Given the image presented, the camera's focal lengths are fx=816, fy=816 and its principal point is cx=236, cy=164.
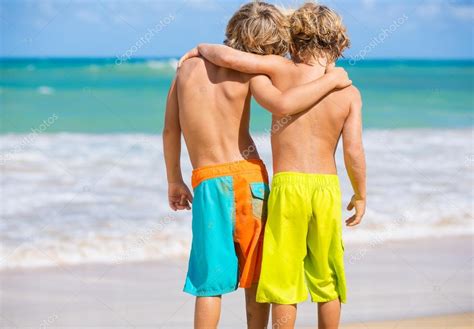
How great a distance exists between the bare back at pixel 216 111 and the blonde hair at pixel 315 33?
0.24m

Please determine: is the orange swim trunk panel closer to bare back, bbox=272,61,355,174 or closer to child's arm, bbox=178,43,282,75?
bare back, bbox=272,61,355,174

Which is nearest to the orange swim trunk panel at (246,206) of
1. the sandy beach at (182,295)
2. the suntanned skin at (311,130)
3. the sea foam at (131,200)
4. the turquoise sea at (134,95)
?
the suntanned skin at (311,130)

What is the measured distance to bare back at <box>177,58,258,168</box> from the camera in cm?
307

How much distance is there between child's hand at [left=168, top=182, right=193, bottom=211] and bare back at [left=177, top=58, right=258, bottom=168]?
0.75 feet

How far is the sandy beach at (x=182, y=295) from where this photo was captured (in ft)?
13.5

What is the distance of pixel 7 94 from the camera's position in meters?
18.3

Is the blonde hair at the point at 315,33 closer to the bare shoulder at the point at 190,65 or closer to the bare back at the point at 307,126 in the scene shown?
the bare back at the point at 307,126

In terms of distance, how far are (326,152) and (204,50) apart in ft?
1.99

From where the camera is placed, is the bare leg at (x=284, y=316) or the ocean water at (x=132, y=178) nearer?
the bare leg at (x=284, y=316)

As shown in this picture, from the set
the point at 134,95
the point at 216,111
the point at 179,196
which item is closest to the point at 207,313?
the point at 179,196

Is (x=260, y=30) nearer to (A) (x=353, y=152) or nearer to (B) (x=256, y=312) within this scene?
(A) (x=353, y=152)

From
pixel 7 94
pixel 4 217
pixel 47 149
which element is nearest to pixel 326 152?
pixel 4 217

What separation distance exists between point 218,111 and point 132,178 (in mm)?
4735

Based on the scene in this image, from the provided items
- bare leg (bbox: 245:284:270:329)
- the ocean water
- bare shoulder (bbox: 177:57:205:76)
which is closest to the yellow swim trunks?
bare leg (bbox: 245:284:270:329)
